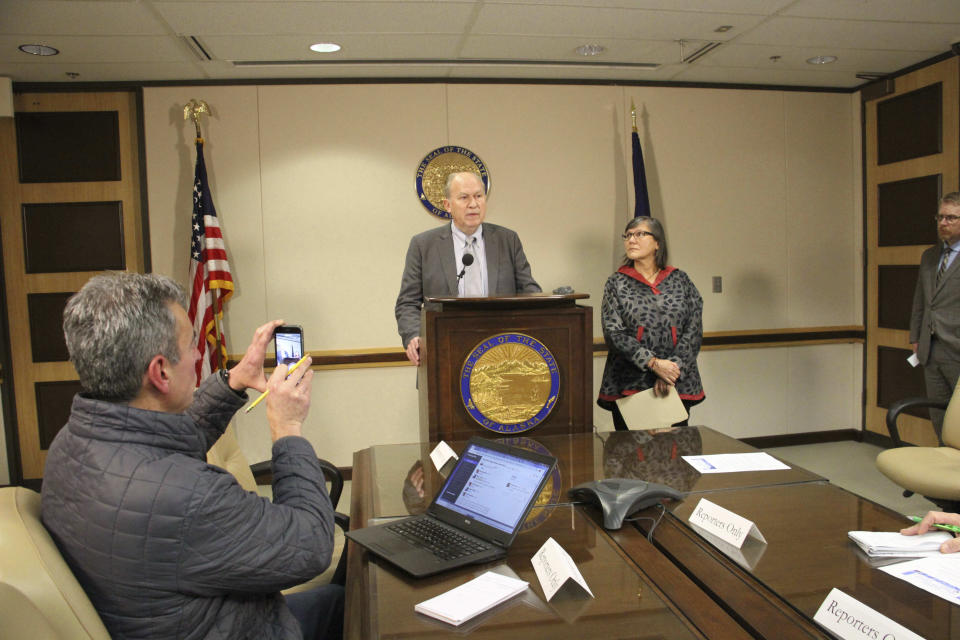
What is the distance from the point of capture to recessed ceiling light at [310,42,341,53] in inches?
146

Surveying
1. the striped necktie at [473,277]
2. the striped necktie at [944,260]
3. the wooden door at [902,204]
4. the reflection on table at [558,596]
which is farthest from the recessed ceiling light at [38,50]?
the wooden door at [902,204]

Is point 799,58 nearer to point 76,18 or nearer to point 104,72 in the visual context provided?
point 76,18

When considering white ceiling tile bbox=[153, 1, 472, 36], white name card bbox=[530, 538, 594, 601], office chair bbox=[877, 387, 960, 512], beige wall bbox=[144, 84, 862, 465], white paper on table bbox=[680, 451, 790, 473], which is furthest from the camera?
beige wall bbox=[144, 84, 862, 465]

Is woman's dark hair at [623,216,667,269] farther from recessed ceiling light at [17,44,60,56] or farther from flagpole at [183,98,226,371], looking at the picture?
recessed ceiling light at [17,44,60,56]

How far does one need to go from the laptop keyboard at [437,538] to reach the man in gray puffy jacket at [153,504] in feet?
0.70

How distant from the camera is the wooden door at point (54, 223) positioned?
4.18m

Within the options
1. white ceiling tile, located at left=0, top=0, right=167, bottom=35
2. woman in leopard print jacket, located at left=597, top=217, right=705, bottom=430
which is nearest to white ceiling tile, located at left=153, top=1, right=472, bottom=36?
white ceiling tile, located at left=0, top=0, right=167, bottom=35

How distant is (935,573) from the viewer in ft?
3.73

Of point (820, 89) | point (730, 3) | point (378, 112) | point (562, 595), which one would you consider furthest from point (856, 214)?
point (562, 595)

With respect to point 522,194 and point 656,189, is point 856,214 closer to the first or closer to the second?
point 656,189

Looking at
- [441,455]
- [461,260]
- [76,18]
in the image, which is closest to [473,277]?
[461,260]

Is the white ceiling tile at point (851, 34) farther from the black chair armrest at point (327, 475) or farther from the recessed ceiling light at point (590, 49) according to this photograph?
the black chair armrest at point (327, 475)

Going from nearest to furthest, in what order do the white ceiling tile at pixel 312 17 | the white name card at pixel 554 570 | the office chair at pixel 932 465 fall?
the white name card at pixel 554 570 → the office chair at pixel 932 465 → the white ceiling tile at pixel 312 17

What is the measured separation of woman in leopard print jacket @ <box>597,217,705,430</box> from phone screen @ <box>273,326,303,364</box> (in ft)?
5.52
